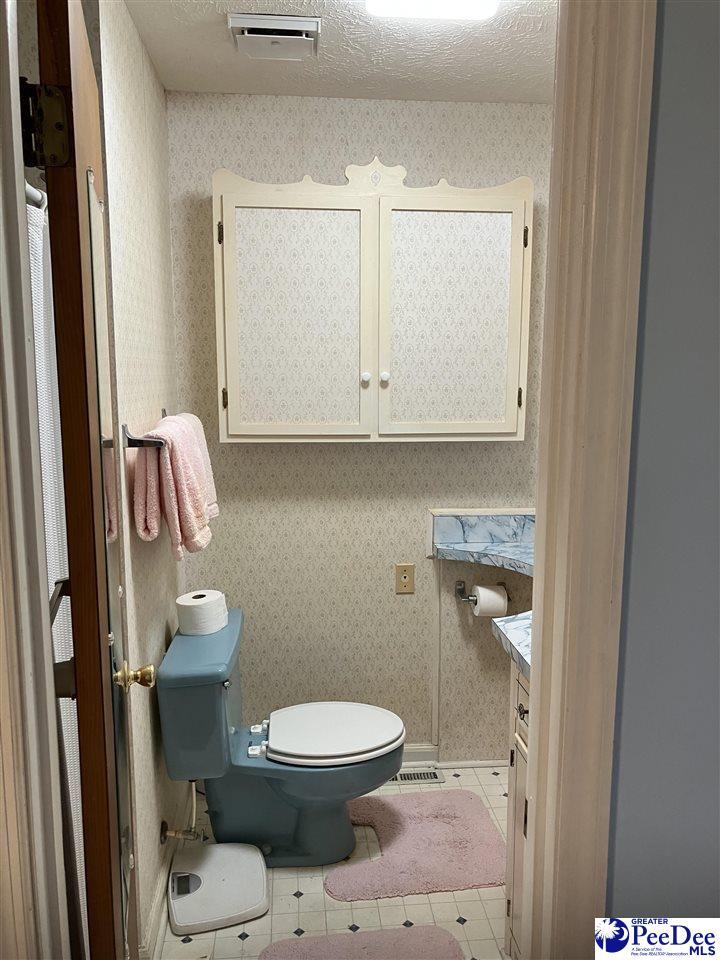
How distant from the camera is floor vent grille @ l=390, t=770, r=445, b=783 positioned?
2.74 metres

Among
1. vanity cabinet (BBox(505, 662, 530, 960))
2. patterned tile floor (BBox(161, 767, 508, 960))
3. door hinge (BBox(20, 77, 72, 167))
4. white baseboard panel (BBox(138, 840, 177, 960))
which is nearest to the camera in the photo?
door hinge (BBox(20, 77, 72, 167))

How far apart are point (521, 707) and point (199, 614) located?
39.6 inches

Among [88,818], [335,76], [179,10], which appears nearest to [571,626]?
[88,818]

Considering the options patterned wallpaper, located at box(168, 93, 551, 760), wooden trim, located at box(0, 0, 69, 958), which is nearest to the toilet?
patterned wallpaper, located at box(168, 93, 551, 760)

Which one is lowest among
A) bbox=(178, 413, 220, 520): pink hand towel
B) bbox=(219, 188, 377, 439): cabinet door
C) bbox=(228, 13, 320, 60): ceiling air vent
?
bbox=(178, 413, 220, 520): pink hand towel

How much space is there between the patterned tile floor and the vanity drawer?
663mm

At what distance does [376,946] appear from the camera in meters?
1.93

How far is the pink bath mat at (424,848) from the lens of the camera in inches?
85.6

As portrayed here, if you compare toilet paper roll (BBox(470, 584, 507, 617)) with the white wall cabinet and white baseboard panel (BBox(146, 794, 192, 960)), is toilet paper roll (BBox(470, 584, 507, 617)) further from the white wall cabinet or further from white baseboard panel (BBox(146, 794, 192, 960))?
white baseboard panel (BBox(146, 794, 192, 960))

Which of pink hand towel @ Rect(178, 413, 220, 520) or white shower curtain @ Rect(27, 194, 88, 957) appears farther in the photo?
pink hand towel @ Rect(178, 413, 220, 520)

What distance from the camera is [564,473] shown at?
2.65 ft

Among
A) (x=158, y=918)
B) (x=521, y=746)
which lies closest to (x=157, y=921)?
(x=158, y=918)

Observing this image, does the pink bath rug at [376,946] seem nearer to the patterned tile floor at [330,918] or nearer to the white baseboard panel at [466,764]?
the patterned tile floor at [330,918]

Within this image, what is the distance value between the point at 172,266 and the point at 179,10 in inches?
32.3
